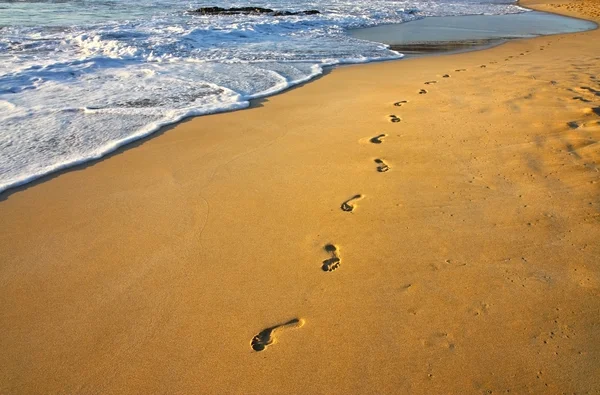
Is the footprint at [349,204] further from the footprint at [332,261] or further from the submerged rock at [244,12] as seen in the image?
the submerged rock at [244,12]

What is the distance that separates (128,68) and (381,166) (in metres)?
5.54

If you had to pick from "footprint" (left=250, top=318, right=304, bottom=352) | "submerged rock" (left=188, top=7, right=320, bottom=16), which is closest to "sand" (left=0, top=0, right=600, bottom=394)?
"footprint" (left=250, top=318, right=304, bottom=352)

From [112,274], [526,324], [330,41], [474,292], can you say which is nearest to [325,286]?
[474,292]

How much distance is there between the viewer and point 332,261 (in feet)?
8.86

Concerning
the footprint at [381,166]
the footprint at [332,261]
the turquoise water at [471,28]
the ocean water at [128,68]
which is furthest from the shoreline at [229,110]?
the footprint at [332,261]

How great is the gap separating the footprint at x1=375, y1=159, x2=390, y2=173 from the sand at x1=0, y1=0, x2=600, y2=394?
0.02 metres

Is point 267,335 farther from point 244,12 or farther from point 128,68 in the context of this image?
point 244,12

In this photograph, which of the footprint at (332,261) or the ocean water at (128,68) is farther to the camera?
the ocean water at (128,68)

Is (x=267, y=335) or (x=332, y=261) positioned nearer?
(x=267, y=335)

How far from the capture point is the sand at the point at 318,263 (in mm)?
2004

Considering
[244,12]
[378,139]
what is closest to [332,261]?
[378,139]

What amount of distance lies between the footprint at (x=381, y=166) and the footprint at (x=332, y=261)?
46.0 inches

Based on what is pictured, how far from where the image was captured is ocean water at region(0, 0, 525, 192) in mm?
4594

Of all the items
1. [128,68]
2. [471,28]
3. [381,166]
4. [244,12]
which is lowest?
[381,166]
